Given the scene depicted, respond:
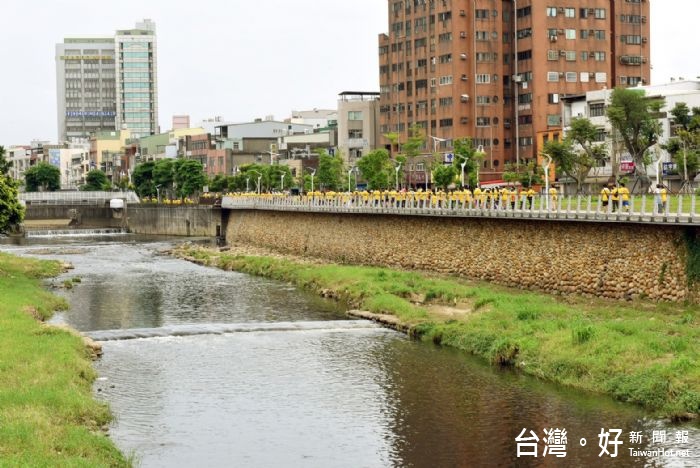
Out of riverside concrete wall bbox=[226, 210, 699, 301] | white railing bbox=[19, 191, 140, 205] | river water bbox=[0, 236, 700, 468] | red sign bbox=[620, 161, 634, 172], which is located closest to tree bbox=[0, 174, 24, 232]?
river water bbox=[0, 236, 700, 468]

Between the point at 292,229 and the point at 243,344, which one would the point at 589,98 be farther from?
the point at 243,344

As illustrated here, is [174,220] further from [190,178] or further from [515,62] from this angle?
[515,62]

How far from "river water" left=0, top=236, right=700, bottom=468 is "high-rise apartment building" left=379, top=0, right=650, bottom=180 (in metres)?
73.0

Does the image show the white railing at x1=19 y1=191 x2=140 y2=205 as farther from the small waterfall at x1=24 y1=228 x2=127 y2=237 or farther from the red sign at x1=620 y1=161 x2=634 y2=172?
the red sign at x1=620 y1=161 x2=634 y2=172

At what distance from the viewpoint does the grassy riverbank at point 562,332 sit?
30891mm


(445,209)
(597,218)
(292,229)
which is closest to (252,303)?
(445,209)

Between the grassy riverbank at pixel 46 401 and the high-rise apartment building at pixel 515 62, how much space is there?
80.8 metres

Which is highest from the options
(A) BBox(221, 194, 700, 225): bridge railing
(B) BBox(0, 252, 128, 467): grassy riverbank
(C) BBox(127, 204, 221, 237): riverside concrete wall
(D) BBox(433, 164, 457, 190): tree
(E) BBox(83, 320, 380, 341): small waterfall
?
(D) BBox(433, 164, 457, 190): tree

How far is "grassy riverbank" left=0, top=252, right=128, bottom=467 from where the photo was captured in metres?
23.6

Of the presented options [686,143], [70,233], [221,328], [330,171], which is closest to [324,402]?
[221,328]

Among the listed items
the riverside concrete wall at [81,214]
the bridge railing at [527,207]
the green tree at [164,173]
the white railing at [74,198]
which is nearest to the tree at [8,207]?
the bridge railing at [527,207]

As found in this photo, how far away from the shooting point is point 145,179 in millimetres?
172250

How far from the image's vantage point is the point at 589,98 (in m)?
97.8

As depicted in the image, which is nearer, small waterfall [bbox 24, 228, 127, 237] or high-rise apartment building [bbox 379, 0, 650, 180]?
high-rise apartment building [bbox 379, 0, 650, 180]
